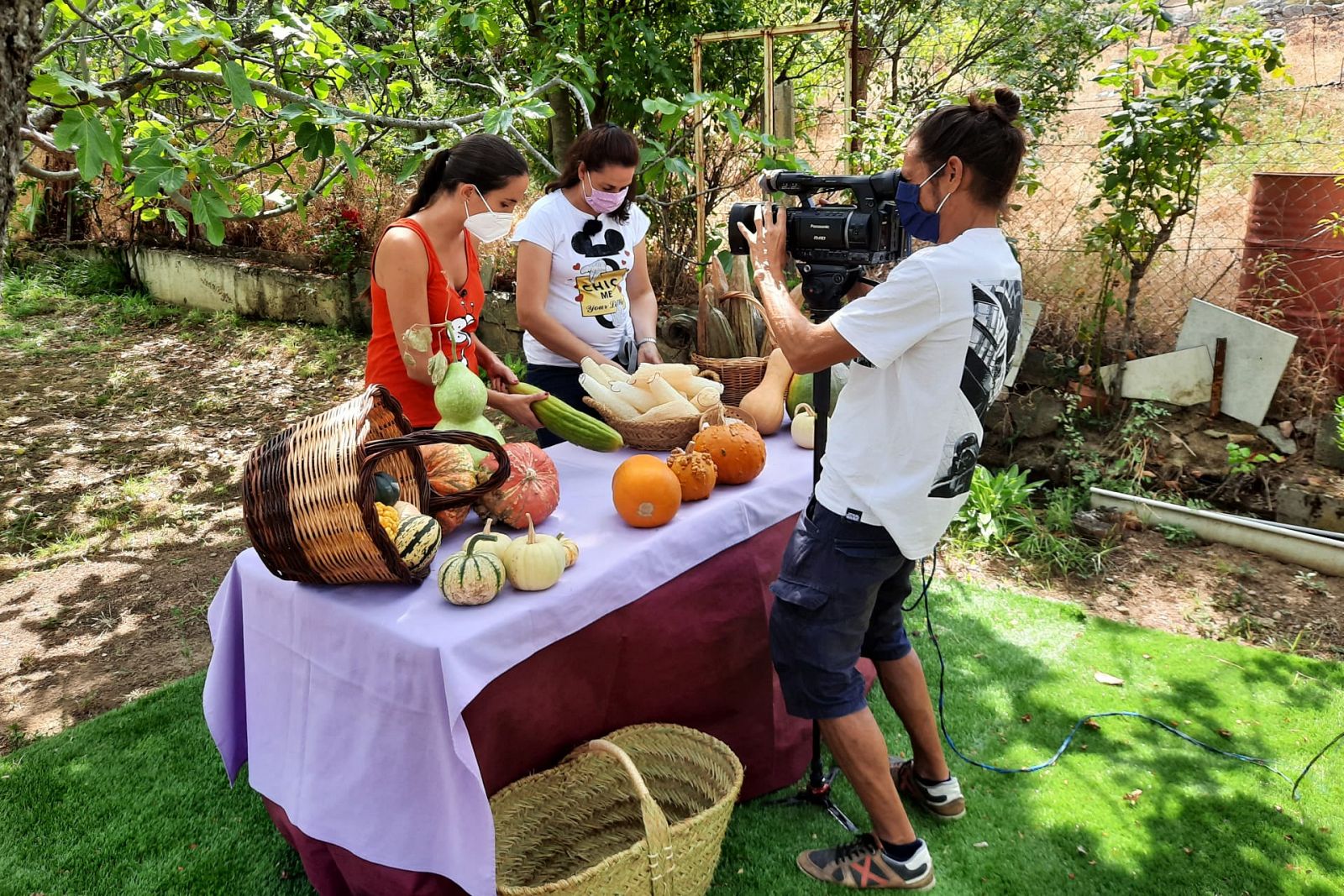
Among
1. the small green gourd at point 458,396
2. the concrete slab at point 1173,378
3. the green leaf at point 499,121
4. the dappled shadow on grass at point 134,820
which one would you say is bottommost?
the dappled shadow on grass at point 134,820

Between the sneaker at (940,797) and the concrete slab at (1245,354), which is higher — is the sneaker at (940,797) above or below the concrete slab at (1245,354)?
below

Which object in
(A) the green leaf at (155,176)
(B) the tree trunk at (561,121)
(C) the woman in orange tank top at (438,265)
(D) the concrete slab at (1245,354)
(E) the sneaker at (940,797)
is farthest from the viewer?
(B) the tree trunk at (561,121)

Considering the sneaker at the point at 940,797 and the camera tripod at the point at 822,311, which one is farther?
the sneaker at the point at 940,797

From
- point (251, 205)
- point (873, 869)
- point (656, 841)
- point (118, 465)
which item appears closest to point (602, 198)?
point (251, 205)

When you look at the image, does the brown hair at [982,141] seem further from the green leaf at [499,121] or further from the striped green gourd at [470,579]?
the green leaf at [499,121]

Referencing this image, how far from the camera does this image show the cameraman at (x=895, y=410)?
1.84 meters

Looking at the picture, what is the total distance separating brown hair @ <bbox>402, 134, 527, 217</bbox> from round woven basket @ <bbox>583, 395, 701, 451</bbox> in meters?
0.79

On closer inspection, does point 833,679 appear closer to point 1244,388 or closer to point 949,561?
point 949,561

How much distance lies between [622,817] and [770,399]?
1.38 m

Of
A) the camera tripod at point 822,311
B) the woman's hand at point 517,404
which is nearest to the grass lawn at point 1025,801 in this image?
the camera tripod at point 822,311

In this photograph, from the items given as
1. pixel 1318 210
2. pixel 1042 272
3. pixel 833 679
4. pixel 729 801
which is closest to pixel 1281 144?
pixel 1318 210

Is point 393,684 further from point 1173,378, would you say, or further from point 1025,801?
point 1173,378

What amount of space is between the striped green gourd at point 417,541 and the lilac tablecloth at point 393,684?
0.07 meters

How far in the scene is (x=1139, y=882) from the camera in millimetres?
2436
